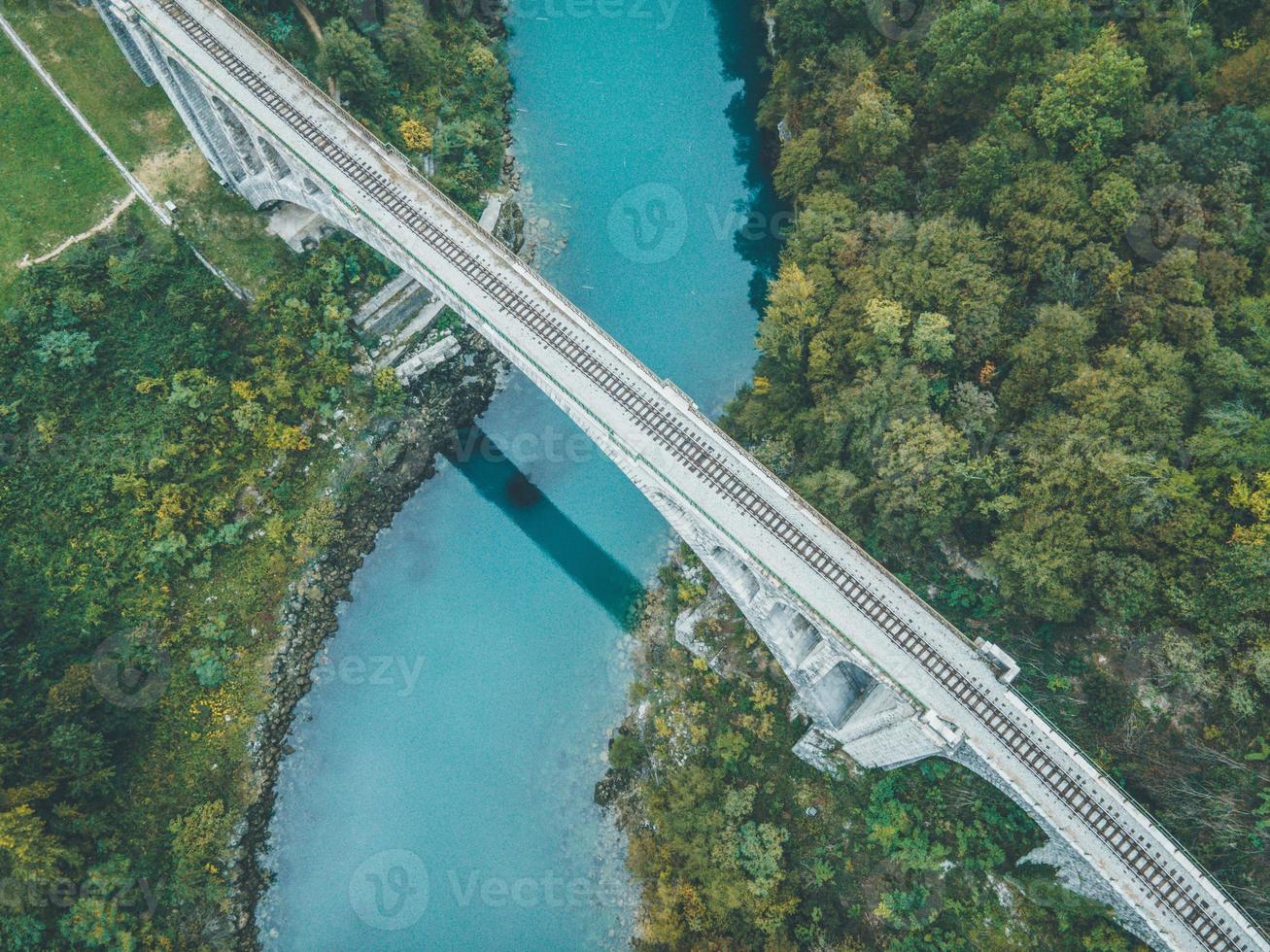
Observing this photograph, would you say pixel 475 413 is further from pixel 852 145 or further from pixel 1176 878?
pixel 1176 878

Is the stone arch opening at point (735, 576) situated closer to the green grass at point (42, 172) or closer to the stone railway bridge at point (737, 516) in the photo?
the stone railway bridge at point (737, 516)

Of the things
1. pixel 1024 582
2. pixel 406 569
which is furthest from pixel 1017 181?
pixel 406 569

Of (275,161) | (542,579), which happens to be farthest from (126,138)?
(542,579)

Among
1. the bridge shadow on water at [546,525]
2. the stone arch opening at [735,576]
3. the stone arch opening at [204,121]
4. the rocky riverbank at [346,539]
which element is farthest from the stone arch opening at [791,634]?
the stone arch opening at [204,121]

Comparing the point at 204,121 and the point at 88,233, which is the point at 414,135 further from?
the point at 88,233

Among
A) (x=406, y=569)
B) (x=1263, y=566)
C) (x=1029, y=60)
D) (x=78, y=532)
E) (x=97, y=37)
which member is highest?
(x=1029, y=60)

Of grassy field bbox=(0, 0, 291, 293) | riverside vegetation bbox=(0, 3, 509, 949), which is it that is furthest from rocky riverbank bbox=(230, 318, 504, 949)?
grassy field bbox=(0, 0, 291, 293)

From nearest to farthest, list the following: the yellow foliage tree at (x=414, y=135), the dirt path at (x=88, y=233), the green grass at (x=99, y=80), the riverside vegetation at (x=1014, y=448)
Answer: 1. the riverside vegetation at (x=1014, y=448)
2. the dirt path at (x=88, y=233)
3. the green grass at (x=99, y=80)
4. the yellow foliage tree at (x=414, y=135)
